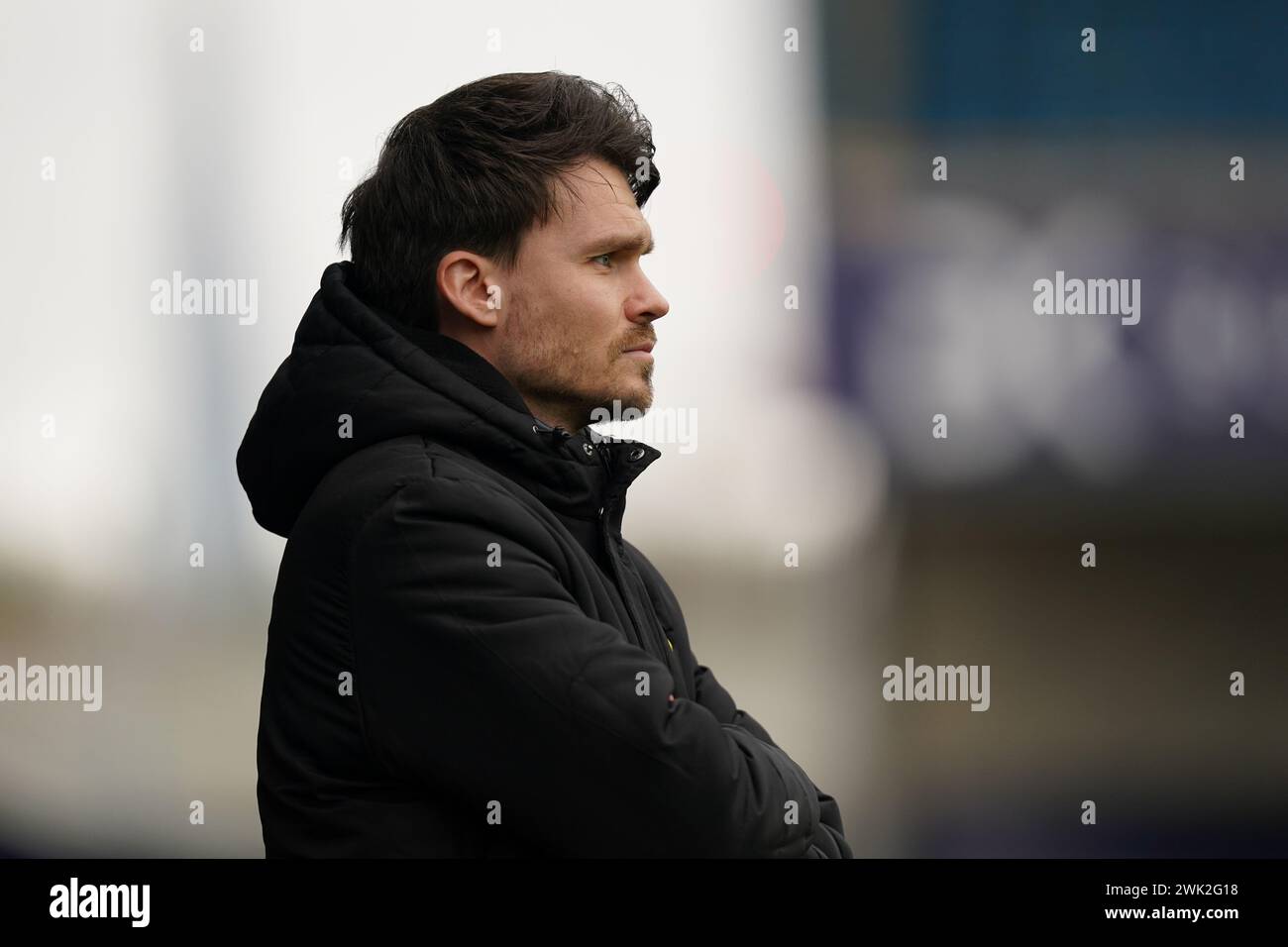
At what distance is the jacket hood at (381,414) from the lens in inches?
63.8

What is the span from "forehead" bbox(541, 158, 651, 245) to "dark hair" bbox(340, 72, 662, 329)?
0.8 inches

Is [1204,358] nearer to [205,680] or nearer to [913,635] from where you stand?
[913,635]

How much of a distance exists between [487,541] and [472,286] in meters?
0.51

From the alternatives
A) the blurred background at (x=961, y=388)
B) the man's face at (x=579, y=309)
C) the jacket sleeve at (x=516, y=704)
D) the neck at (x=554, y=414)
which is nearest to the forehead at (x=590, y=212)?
the man's face at (x=579, y=309)

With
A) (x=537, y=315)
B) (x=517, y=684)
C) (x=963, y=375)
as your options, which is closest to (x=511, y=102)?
(x=537, y=315)

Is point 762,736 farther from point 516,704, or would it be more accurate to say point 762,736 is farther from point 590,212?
point 590,212

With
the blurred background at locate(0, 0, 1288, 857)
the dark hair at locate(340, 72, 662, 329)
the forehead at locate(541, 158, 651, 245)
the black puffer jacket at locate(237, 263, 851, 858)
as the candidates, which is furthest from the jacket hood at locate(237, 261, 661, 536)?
the blurred background at locate(0, 0, 1288, 857)

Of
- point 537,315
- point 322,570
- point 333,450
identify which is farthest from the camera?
point 537,315

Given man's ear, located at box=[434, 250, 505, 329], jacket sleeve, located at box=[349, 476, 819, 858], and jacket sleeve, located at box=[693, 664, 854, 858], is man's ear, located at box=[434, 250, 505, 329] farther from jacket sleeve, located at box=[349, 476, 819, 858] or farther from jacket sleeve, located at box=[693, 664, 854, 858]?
jacket sleeve, located at box=[693, 664, 854, 858]

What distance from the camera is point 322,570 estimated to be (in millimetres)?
1515

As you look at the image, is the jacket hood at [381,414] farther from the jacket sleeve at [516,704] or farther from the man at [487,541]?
the jacket sleeve at [516,704]

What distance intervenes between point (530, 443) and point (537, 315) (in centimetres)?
24

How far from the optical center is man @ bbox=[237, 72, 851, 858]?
4.63ft

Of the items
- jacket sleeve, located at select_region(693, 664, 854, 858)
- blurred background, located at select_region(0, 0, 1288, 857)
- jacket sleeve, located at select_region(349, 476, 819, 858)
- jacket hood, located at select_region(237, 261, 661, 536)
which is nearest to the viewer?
jacket sleeve, located at select_region(349, 476, 819, 858)
